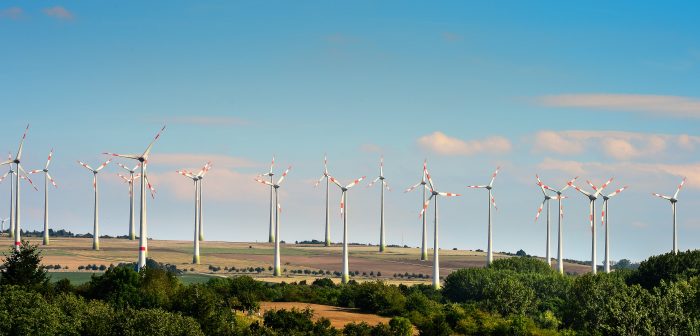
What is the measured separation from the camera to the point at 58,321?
14125cm


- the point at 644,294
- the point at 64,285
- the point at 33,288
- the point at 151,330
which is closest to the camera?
the point at 151,330

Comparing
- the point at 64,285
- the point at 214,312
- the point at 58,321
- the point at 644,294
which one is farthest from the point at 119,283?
the point at 644,294

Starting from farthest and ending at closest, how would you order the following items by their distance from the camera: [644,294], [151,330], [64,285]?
[64,285]
[644,294]
[151,330]

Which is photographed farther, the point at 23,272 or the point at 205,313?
the point at 23,272

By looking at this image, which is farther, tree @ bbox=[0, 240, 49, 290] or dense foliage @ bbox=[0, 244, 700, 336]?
tree @ bbox=[0, 240, 49, 290]

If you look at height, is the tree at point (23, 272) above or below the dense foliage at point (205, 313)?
above

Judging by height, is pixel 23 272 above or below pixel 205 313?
above

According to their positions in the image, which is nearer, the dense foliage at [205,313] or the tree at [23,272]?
the dense foliage at [205,313]

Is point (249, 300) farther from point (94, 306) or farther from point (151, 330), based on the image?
point (151, 330)

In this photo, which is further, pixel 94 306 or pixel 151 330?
pixel 94 306

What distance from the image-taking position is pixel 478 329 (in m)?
173

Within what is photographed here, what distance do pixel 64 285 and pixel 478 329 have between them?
5973cm

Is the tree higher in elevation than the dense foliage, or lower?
higher

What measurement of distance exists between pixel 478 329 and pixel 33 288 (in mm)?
59210
